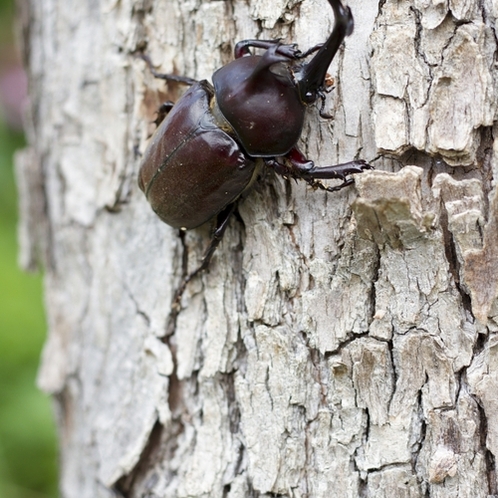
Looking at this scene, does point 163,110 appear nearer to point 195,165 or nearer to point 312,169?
point 195,165

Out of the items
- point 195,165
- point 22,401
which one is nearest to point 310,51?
point 195,165

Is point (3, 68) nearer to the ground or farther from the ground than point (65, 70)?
farther from the ground

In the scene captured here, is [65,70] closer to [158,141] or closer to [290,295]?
[158,141]

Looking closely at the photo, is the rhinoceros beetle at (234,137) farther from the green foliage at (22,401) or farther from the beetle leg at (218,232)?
the green foliage at (22,401)

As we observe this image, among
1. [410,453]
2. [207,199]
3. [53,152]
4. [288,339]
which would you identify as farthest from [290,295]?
[53,152]

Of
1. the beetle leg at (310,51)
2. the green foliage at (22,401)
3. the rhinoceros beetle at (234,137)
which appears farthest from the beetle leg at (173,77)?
the green foliage at (22,401)

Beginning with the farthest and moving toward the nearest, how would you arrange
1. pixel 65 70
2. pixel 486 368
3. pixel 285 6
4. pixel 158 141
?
pixel 65 70, pixel 158 141, pixel 285 6, pixel 486 368

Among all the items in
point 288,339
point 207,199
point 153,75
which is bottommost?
point 288,339

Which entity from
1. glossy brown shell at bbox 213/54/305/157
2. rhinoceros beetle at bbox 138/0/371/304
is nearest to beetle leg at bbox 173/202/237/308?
rhinoceros beetle at bbox 138/0/371/304
